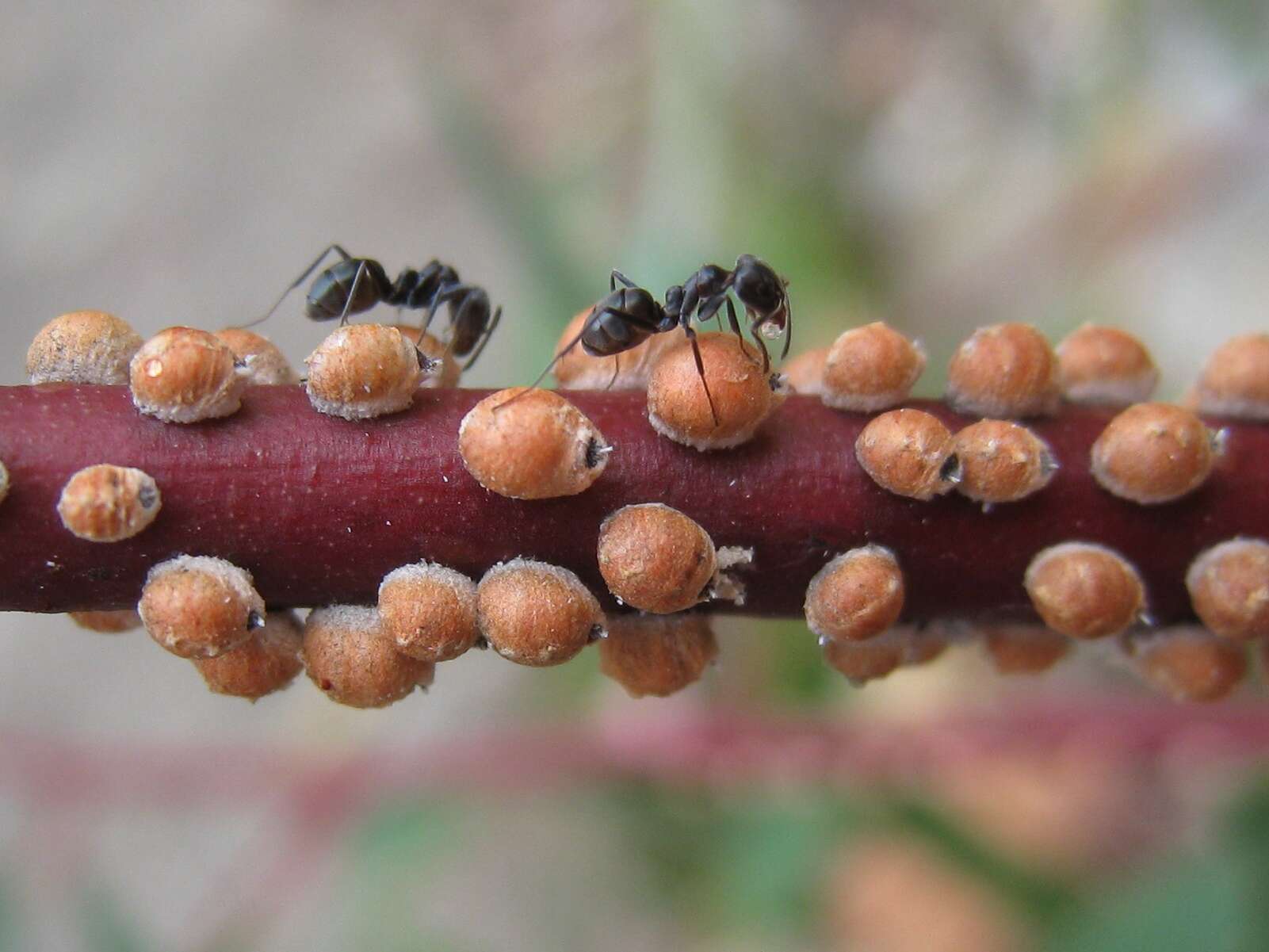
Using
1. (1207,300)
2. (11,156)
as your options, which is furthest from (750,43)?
(11,156)

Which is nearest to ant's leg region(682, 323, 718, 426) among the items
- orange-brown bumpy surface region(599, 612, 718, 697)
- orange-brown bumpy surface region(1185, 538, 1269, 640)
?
orange-brown bumpy surface region(599, 612, 718, 697)

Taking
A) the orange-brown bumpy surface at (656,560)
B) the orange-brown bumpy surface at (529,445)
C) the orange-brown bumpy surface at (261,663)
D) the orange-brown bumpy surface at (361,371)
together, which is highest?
the orange-brown bumpy surface at (361,371)

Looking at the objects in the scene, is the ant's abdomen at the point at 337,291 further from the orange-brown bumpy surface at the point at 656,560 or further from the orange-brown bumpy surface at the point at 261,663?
the orange-brown bumpy surface at the point at 656,560

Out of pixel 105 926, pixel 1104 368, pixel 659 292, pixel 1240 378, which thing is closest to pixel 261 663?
pixel 1104 368

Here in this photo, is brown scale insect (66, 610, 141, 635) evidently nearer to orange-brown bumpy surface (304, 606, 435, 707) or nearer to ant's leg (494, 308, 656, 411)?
orange-brown bumpy surface (304, 606, 435, 707)

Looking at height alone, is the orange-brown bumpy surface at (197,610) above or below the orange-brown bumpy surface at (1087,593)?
below

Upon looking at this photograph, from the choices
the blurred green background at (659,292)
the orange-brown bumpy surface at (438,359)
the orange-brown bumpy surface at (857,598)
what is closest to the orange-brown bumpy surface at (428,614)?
the orange-brown bumpy surface at (438,359)
